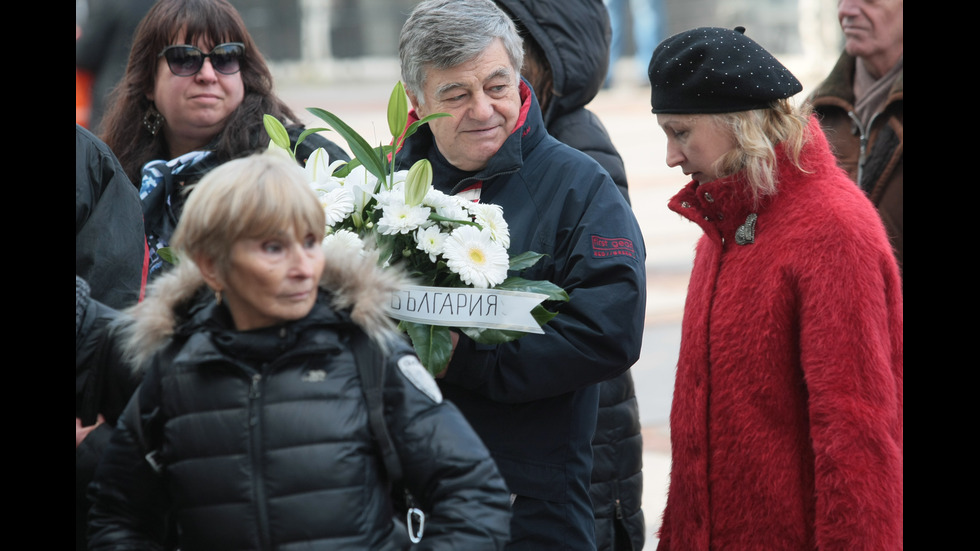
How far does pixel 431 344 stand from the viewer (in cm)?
245

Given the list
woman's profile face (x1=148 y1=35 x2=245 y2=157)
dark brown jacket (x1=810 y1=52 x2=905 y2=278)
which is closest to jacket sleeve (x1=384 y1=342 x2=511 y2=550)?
woman's profile face (x1=148 y1=35 x2=245 y2=157)

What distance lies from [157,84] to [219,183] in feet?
6.36

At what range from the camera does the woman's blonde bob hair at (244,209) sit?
1956 millimetres

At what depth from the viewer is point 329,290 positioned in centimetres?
210

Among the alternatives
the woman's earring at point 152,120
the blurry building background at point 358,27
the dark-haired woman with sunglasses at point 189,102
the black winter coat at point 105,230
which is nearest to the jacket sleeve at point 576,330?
the black winter coat at point 105,230

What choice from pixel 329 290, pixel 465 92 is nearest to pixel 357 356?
pixel 329 290

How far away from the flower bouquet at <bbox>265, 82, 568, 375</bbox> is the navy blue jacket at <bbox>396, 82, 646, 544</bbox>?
109 mm

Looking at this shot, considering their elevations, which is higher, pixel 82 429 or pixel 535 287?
pixel 535 287

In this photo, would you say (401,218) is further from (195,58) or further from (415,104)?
(195,58)

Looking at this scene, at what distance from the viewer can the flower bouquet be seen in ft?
7.97

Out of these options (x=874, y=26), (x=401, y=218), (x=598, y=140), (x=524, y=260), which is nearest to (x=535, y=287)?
(x=524, y=260)

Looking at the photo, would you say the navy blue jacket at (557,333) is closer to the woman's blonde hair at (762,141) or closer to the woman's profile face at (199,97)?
the woman's blonde hair at (762,141)

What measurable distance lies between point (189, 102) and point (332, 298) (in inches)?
73.4

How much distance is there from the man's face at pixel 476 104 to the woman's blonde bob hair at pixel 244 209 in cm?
85
